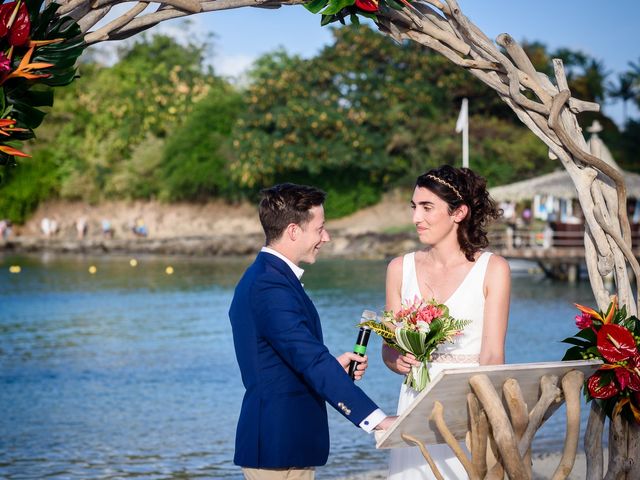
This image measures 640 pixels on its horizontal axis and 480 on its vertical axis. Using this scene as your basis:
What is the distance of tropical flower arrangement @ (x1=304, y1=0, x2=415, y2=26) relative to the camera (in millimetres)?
4172

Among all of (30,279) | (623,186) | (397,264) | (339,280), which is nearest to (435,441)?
(397,264)

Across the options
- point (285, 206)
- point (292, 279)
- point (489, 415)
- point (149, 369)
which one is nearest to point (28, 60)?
point (285, 206)

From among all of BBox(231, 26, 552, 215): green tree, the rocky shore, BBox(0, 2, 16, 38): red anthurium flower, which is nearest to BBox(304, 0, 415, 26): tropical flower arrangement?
BBox(0, 2, 16, 38): red anthurium flower

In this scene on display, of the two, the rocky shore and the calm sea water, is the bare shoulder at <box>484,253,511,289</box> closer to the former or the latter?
the calm sea water

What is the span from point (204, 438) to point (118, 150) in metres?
52.5

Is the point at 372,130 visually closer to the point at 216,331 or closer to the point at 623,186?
the point at 216,331

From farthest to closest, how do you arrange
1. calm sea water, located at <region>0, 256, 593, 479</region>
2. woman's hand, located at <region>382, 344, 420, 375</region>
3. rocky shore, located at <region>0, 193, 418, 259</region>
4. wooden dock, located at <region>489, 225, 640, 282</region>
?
rocky shore, located at <region>0, 193, 418, 259</region>, wooden dock, located at <region>489, 225, 640, 282</region>, calm sea water, located at <region>0, 256, 593, 479</region>, woman's hand, located at <region>382, 344, 420, 375</region>

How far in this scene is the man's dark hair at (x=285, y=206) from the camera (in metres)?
3.65

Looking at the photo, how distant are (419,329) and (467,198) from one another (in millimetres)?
713

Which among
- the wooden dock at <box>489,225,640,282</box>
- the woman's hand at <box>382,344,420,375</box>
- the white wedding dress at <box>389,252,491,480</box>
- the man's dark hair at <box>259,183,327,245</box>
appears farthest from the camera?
the wooden dock at <box>489,225,640,282</box>

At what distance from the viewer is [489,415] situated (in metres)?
3.22

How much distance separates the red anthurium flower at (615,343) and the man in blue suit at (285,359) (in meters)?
0.98

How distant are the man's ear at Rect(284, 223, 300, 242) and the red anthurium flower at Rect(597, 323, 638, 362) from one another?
129cm

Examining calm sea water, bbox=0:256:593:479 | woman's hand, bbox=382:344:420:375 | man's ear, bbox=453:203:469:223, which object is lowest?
calm sea water, bbox=0:256:593:479
